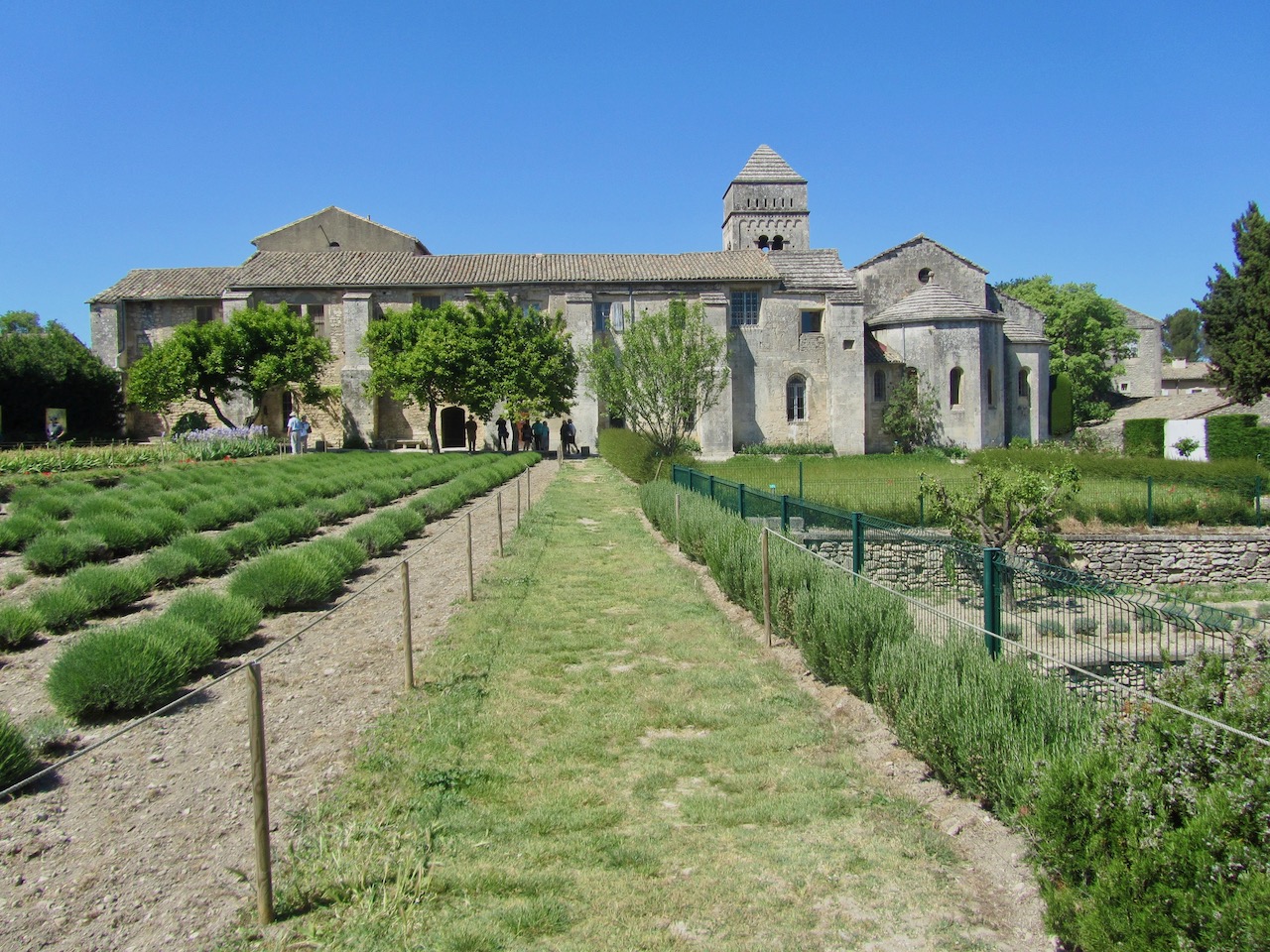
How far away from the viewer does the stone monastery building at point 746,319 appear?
40000 millimetres

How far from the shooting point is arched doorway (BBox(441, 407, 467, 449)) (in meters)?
42.0

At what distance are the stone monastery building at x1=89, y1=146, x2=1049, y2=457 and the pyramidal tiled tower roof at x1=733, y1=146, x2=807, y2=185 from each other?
12882 mm

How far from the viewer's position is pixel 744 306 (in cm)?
4172

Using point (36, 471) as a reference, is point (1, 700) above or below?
below

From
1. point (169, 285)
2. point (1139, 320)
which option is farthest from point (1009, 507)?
point (1139, 320)

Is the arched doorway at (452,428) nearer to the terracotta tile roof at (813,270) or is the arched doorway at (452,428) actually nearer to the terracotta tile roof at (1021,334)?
the terracotta tile roof at (813,270)

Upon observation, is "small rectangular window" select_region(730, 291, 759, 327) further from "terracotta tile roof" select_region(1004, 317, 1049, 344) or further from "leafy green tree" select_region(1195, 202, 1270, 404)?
"leafy green tree" select_region(1195, 202, 1270, 404)

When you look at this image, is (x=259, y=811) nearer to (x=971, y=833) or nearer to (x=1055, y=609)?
(x=971, y=833)

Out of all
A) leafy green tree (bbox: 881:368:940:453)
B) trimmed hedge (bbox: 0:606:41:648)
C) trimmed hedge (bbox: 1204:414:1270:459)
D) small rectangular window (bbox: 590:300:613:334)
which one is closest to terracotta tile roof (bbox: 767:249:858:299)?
leafy green tree (bbox: 881:368:940:453)

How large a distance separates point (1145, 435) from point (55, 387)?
46.1 meters

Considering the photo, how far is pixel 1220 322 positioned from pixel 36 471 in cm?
4421

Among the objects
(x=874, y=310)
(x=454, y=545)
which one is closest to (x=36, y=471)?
(x=454, y=545)

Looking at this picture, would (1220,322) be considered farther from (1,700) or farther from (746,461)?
(1,700)

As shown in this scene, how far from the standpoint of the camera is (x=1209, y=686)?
3.53 m
